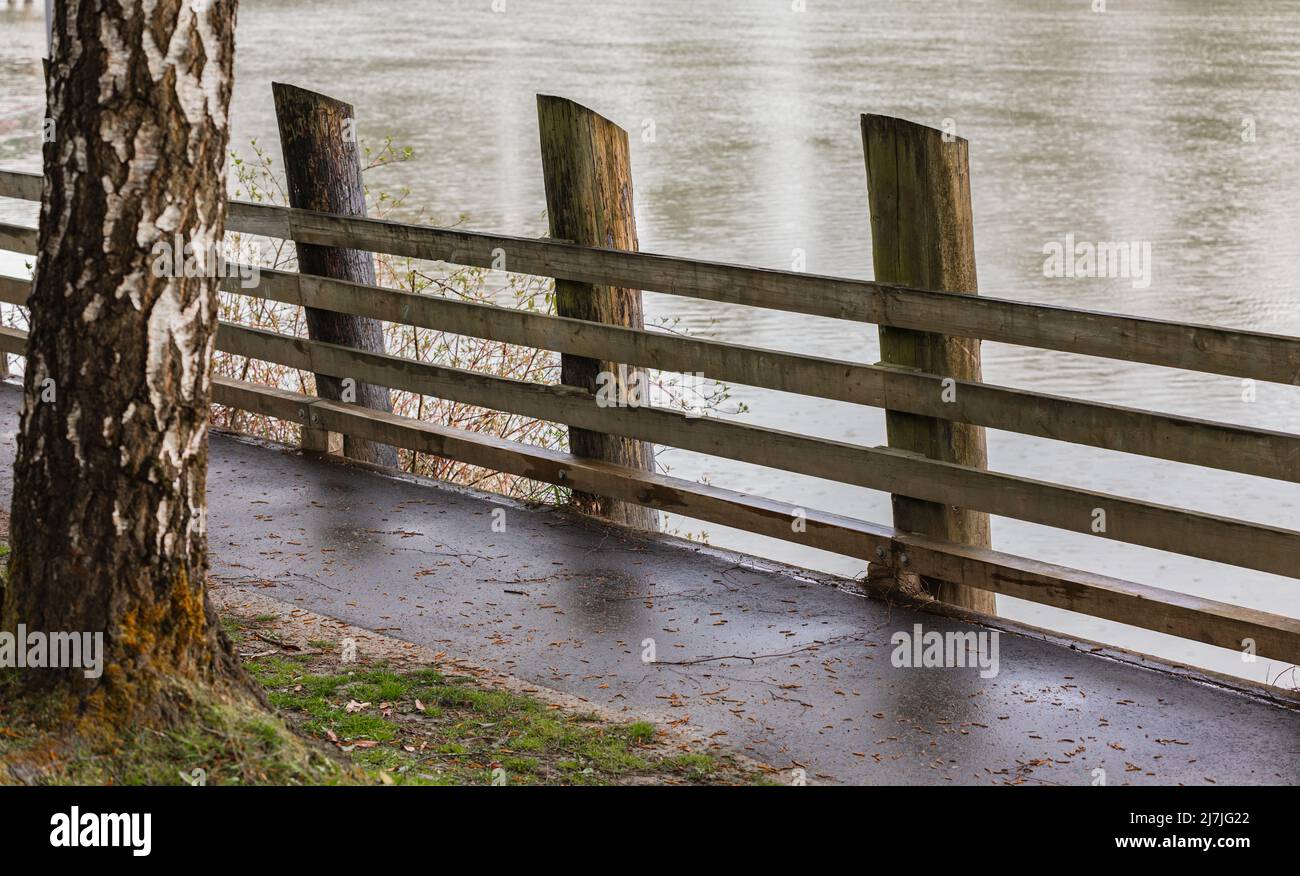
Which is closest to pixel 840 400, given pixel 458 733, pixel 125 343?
pixel 458 733

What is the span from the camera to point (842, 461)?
6055 mm

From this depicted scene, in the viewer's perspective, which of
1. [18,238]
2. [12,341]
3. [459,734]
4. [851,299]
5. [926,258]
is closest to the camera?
[459,734]

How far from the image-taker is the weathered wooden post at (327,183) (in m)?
7.57

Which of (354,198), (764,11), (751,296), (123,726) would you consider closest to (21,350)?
(354,198)

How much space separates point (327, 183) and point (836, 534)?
3226 mm

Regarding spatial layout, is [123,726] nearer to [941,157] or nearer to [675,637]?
[675,637]

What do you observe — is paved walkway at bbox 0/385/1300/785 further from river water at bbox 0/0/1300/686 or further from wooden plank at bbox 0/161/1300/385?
river water at bbox 0/0/1300/686

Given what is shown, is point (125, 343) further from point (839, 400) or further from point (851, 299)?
point (851, 299)

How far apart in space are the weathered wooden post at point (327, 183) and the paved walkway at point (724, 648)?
834 mm

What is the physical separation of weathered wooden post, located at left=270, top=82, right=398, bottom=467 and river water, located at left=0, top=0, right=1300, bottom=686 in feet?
9.09

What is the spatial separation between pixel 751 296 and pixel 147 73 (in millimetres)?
2831

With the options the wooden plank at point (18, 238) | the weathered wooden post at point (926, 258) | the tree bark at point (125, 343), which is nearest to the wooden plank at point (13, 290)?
the wooden plank at point (18, 238)

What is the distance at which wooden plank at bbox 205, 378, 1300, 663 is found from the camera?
515 centimetres

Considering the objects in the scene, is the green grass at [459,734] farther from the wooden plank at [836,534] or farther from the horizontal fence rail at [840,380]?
the horizontal fence rail at [840,380]
